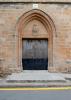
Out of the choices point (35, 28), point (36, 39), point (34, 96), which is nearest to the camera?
point (34, 96)

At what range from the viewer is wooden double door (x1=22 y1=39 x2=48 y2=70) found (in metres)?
13.7

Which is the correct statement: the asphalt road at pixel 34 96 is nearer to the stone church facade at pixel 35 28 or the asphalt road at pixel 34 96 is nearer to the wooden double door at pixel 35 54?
the stone church facade at pixel 35 28

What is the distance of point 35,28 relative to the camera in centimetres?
1334

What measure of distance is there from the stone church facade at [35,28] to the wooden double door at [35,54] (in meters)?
0.40

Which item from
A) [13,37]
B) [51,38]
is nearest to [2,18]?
[13,37]

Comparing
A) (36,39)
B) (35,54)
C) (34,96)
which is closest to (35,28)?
(36,39)

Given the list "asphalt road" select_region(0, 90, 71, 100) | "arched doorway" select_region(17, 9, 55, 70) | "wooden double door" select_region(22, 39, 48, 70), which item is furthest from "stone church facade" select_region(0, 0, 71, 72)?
"asphalt road" select_region(0, 90, 71, 100)

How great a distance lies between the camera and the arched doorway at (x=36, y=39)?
43.2 ft

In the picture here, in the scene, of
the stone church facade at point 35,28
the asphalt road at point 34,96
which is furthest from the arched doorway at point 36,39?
the asphalt road at point 34,96

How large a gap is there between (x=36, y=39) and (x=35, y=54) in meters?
0.84

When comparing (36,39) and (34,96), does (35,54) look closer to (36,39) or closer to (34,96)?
(36,39)

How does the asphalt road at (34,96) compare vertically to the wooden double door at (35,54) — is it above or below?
below

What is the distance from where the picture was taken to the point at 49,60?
13375 millimetres

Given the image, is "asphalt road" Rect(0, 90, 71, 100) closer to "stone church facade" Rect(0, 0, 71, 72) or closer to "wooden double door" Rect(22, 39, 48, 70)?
"stone church facade" Rect(0, 0, 71, 72)
